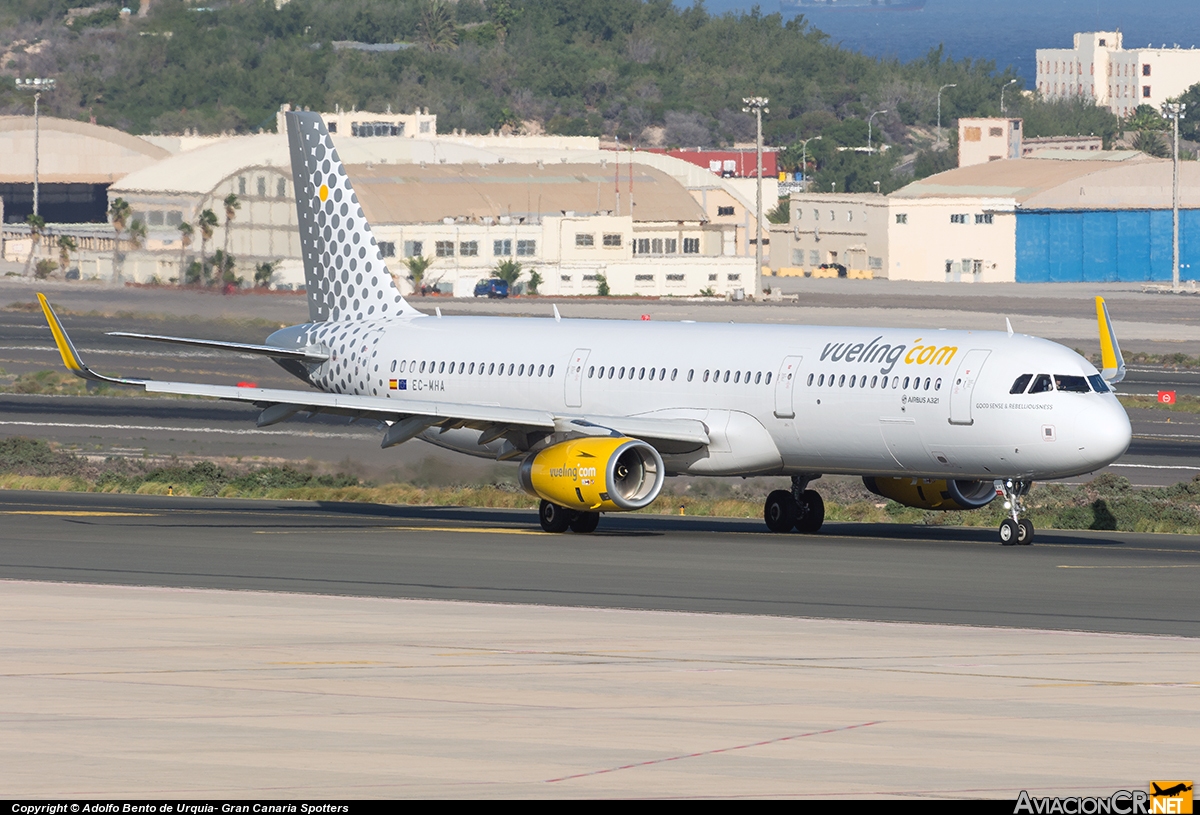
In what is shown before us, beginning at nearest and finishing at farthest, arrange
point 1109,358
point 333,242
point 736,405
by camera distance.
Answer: point 1109,358 < point 736,405 < point 333,242

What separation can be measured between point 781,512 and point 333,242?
13831 mm

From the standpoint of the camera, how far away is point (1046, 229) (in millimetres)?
177875

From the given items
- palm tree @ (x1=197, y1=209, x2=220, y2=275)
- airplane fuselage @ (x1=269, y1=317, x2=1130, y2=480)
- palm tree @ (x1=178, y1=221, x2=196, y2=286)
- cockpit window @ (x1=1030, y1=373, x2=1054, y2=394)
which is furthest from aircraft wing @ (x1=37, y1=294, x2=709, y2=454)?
palm tree @ (x1=197, y1=209, x2=220, y2=275)

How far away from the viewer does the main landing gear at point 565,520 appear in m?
41.1

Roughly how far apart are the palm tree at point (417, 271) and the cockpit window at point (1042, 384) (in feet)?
370

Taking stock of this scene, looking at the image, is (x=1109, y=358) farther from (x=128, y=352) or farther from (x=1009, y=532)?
(x=128, y=352)

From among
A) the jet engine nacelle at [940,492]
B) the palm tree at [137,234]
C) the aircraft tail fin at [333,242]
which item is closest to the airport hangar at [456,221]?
→ the palm tree at [137,234]

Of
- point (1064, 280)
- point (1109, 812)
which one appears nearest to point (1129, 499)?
point (1109, 812)

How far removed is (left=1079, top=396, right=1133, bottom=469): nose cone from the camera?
35812mm

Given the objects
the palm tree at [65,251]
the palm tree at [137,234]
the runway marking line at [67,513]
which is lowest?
the runway marking line at [67,513]

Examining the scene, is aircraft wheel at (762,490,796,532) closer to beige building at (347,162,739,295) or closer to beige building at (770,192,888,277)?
beige building at (347,162,739,295)

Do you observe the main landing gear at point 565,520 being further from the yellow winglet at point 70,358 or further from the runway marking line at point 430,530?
the yellow winglet at point 70,358

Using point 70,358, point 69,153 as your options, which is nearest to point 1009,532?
point 70,358

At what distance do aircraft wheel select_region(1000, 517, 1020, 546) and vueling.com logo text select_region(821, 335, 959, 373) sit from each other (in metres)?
3.34
